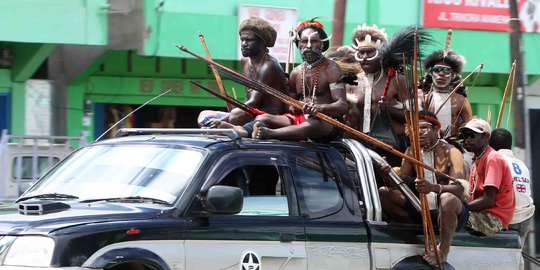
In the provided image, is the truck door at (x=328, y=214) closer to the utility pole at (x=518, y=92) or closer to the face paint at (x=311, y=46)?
the face paint at (x=311, y=46)

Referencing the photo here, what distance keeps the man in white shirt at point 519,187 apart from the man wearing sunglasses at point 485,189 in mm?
378

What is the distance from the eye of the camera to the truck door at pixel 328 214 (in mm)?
6594

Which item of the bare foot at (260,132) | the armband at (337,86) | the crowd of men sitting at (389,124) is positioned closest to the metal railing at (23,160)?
the crowd of men sitting at (389,124)

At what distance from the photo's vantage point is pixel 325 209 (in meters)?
6.77

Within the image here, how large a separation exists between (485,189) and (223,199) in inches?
101

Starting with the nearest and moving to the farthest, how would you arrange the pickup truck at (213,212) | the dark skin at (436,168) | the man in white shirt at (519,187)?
the pickup truck at (213,212), the dark skin at (436,168), the man in white shirt at (519,187)

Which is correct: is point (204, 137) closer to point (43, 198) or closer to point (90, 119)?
point (43, 198)

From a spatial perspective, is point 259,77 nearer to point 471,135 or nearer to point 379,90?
point 379,90

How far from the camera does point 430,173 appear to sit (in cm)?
781

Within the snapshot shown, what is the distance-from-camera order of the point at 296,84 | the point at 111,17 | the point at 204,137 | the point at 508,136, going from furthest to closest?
the point at 111,17
the point at 508,136
the point at 296,84
the point at 204,137

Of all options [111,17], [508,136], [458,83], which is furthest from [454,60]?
[111,17]

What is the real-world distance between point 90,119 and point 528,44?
717 cm

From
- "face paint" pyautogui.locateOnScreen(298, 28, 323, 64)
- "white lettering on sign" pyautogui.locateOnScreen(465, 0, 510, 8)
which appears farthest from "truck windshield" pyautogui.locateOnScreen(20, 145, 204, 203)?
"white lettering on sign" pyautogui.locateOnScreen(465, 0, 510, 8)

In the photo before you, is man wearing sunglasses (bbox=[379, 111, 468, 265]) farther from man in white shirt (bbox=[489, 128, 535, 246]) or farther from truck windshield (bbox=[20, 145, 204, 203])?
truck windshield (bbox=[20, 145, 204, 203])
